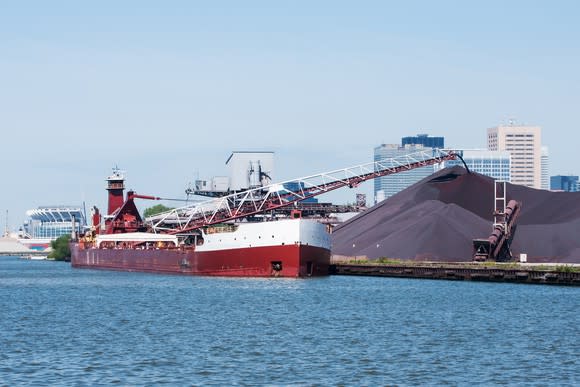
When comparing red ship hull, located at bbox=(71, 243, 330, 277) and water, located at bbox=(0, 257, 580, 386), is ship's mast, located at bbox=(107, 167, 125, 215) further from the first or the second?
water, located at bbox=(0, 257, 580, 386)

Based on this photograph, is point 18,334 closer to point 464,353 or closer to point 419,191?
point 464,353

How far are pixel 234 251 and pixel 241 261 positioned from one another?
1.44 metres

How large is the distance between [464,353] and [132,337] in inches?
560

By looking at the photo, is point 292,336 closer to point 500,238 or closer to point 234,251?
point 234,251

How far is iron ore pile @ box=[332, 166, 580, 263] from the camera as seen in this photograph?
114 m

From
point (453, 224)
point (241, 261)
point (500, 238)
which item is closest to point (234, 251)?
point (241, 261)

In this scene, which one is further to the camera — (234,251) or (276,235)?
(234,251)

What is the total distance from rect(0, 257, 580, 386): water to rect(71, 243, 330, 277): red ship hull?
31.2ft

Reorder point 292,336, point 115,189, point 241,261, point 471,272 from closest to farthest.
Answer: point 292,336, point 471,272, point 241,261, point 115,189

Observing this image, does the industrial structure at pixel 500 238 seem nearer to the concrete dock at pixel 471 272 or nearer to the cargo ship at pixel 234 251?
the concrete dock at pixel 471 272

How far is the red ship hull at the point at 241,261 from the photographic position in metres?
92.9

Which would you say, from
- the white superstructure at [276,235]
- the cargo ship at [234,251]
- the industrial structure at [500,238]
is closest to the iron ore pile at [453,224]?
the industrial structure at [500,238]

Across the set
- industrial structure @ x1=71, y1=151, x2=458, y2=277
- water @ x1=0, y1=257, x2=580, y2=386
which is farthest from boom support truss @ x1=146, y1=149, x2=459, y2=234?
water @ x1=0, y1=257, x2=580, y2=386

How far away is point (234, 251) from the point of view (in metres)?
97.9
